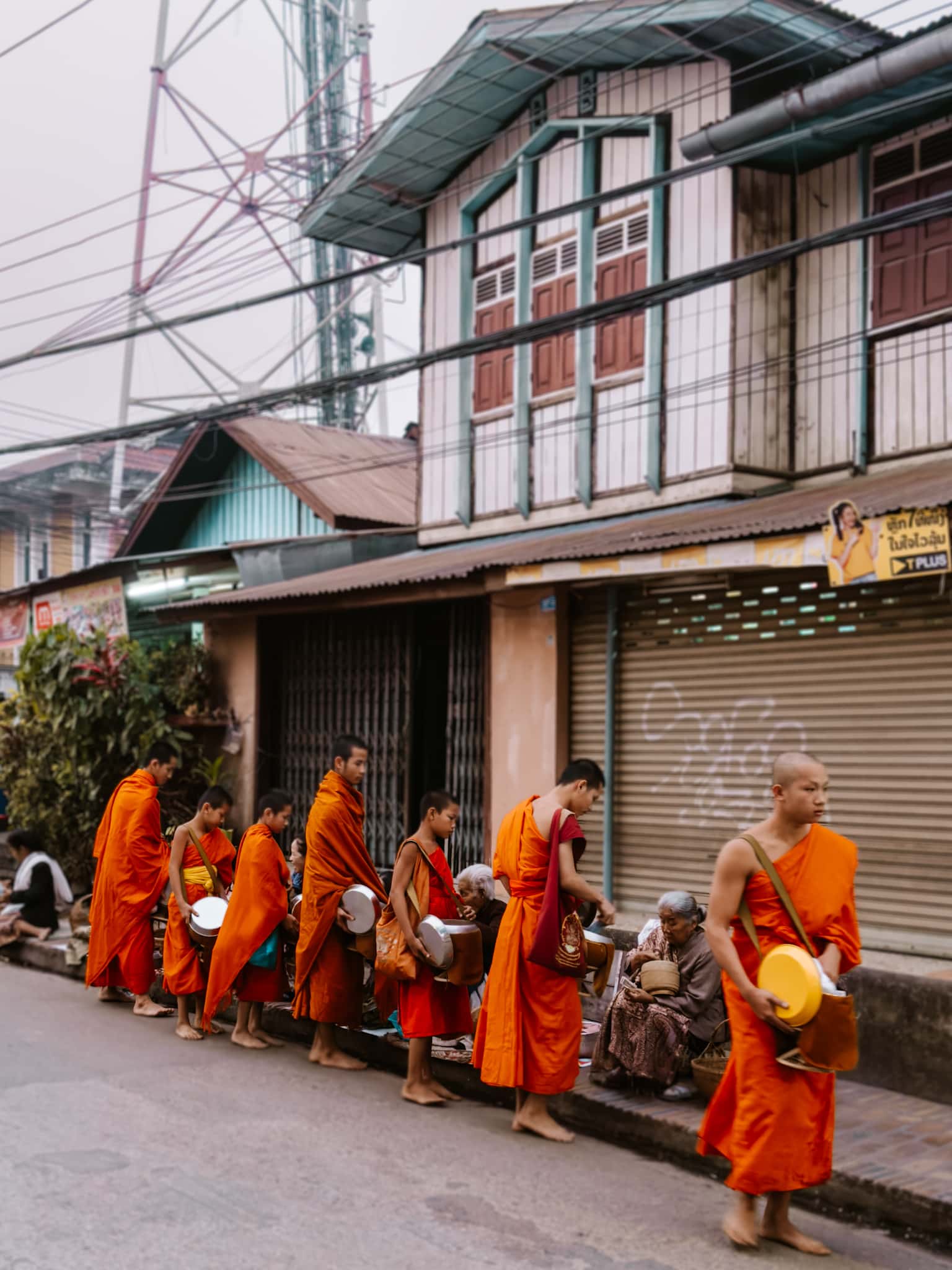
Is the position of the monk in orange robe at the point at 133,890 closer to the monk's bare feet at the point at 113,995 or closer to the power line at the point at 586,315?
the monk's bare feet at the point at 113,995

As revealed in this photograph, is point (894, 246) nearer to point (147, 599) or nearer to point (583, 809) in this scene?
point (583, 809)

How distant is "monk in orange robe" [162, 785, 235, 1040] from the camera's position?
821 centimetres

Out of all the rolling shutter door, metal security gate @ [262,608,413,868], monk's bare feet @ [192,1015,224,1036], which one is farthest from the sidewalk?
metal security gate @ [262,608,413,868]

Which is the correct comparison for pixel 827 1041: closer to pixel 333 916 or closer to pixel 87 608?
pixel 333 916

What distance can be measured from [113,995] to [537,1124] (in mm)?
4231

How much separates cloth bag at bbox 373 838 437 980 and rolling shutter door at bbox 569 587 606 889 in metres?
3.53

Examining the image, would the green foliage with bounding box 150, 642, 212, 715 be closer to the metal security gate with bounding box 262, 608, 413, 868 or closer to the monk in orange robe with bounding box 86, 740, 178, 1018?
the metal security gate with bounding box 262, 608, 413, 868

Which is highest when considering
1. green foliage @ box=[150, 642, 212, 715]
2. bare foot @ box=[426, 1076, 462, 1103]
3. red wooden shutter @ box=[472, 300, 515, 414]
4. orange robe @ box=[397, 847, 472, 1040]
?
red wooden shutter @ box=[472, 300, 515, 414]

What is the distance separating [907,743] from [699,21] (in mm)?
6036

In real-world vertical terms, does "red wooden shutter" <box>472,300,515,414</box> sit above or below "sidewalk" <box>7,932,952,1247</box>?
above

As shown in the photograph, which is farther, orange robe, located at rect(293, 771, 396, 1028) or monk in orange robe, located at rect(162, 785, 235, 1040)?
monk in orange robe, located at rect(162, 785, 235, 1040)

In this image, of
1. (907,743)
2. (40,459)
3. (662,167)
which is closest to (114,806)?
(907,743)

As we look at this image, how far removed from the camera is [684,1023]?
649 cm

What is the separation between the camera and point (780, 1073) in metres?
4.41
